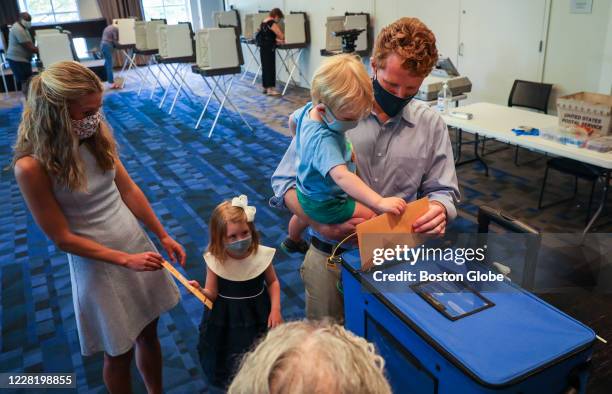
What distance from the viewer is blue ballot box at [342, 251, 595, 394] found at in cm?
85

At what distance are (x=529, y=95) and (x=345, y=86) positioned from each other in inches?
165

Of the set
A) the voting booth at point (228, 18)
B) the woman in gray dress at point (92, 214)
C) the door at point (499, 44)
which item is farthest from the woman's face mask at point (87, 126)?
the voting booth at point (228, 18)

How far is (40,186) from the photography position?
1.39 metres

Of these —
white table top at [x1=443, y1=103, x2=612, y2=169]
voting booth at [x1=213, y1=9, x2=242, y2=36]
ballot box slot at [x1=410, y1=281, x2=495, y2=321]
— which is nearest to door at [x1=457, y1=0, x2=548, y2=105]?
white table top at [x1=443, y1=103, x2=612, y2=169]

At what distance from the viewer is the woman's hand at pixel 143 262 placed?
59.8 inches

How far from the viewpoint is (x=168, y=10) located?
14.1 meters

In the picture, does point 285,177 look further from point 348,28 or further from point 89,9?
point 89,9

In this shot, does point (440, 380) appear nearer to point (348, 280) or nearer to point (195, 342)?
point (348, 280)

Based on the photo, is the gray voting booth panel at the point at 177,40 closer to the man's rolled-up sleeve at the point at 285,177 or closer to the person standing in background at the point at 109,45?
the person standing in background at the point at 109,45

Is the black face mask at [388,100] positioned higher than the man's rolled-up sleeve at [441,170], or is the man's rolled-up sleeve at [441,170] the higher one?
the black face mask at [388,100]

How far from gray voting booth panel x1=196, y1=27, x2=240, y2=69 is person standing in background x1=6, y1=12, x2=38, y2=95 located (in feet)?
13.4

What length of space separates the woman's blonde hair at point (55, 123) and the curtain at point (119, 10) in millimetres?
12505

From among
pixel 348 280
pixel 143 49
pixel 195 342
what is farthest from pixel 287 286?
pixel 143 49

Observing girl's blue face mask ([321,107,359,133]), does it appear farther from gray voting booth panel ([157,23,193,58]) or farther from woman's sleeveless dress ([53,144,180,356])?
gray voting booth panel ([157,23,193,58])
